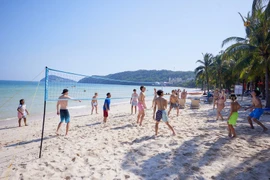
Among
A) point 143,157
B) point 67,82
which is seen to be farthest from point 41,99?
point 143,157

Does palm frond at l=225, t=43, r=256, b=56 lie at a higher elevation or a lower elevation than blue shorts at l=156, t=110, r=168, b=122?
higher

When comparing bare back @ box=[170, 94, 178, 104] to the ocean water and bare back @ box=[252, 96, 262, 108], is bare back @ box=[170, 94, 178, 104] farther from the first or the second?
bare back @ box=[252, 96, 262, 108]

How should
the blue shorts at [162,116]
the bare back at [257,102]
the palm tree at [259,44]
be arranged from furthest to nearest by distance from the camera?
1. the palm tree at [259,44]
2. the bare back at [257,102]
3. the blue shorts at [162,116]

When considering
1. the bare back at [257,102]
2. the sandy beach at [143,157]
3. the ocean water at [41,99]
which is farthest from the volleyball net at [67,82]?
the bare back at [257,102]

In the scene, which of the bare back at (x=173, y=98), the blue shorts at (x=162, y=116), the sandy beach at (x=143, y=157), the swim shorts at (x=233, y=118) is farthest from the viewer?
the bare back at (x=173, y=98)

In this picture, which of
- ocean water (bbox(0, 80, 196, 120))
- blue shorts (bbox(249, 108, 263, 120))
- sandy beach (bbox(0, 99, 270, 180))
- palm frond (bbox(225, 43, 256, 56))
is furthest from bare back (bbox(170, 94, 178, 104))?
palm frond (bbox(225, 43, 256, 56))

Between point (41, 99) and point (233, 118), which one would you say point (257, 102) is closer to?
point (233, 118)

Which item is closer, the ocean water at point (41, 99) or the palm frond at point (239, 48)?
the palm frond at point (239, 48)

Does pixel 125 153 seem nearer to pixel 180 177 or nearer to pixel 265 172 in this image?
pixel 180 177

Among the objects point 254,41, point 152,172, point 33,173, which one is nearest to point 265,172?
point 152,172

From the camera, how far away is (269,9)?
314 inches

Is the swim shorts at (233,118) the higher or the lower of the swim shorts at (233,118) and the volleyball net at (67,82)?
the lower

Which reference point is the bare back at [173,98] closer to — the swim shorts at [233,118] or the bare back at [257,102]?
Result: the bare back at [257,102]

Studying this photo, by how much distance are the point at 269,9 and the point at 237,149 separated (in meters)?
7.12
